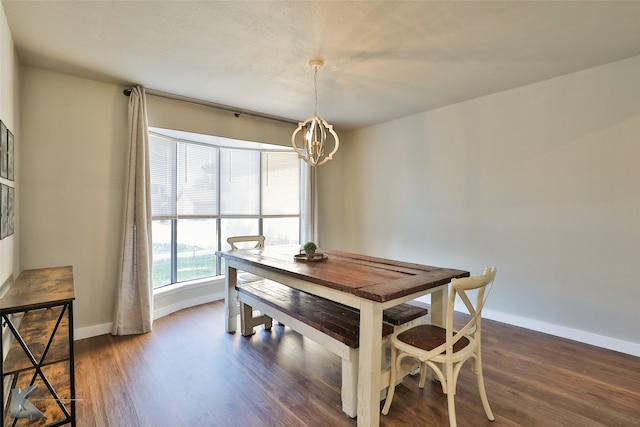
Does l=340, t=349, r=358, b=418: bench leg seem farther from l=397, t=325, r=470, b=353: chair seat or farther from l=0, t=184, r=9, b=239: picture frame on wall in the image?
l=0, t=184, r=9, b=239: picture frame on wall

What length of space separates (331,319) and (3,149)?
8.04 ft

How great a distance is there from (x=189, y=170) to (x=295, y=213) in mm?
1724

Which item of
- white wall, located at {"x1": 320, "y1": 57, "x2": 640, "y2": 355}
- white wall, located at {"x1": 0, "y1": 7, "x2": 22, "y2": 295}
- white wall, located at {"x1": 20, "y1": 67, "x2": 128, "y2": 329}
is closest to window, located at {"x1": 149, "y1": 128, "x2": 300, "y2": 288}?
white wall, located at {"x1": 20, "y1": 67, "x2": 128, "y2": 329}

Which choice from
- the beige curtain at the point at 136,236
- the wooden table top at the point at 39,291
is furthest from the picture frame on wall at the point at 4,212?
the beige curtain at the point at 136,236

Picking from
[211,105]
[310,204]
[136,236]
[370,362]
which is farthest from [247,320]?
[211,105]

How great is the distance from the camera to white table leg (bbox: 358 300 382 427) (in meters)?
1.72

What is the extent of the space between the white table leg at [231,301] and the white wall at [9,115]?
1.61 metres

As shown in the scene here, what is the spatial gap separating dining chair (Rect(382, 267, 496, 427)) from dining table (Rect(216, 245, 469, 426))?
0.58 feet

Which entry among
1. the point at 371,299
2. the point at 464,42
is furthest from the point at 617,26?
the point at 371,299

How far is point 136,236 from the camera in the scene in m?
3.16

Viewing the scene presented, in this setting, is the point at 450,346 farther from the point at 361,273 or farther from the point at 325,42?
the point at 325,42

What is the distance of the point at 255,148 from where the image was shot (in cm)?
466

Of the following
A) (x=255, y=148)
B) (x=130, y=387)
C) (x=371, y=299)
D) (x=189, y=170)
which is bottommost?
(x=130, y=387)

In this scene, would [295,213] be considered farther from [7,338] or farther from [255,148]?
[7,338]
